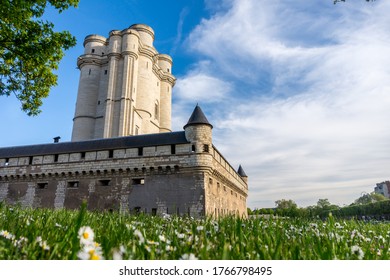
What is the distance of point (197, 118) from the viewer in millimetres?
21188

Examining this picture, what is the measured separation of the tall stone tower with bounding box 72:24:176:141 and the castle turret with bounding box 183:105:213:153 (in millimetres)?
12900

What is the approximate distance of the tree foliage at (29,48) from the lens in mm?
10117

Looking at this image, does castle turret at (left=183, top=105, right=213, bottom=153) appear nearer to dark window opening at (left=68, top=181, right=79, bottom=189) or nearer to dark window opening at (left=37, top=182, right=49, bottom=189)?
dark window opening at (left=68, top=181, right=79, bottom=189)

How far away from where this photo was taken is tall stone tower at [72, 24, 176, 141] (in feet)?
107

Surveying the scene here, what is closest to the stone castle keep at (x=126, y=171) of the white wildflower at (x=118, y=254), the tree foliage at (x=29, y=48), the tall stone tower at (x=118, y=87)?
the tall stone tower at (x=118, y=87)

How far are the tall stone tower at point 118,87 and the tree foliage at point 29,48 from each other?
18.6m

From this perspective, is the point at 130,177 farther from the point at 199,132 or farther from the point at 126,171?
the point at 199,132

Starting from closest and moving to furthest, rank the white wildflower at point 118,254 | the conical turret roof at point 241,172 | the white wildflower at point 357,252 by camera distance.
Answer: the white wildflower at point 118,254 → the white wildflower at point 357,252 → the conical turret roof at point 241,172

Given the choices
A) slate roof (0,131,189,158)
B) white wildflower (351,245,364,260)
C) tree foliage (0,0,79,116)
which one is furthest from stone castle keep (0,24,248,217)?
white wildflower (351,245,364,260)

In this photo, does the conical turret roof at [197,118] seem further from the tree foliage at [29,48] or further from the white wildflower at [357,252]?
the white wildflower at [357,252]

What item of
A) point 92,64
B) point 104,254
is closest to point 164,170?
point 104,254

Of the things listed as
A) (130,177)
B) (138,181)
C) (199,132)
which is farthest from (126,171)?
(199,132)

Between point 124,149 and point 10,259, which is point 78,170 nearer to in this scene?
point 124,149

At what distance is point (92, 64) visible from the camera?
3669 centimetres
